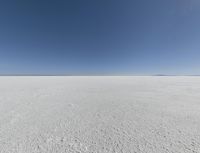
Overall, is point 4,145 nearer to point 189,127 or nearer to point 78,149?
point 78,149

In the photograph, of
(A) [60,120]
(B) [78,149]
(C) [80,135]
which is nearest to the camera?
(B) [78,149]

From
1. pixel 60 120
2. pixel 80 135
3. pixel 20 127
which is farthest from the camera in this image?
pixel 60 120

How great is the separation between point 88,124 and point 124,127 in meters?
1.01

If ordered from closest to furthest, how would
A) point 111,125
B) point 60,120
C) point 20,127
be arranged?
point 20,127 → point 111,125 → point 60,120

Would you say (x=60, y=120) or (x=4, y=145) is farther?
(x=60, y=120)

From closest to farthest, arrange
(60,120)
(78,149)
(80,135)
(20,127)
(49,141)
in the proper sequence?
(78,149)
(49,141)
(80,135)
(20,127)
(60,120)

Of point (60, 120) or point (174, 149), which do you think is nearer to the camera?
point (174, 149)

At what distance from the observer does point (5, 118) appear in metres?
3.17

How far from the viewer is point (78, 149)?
6.34ft

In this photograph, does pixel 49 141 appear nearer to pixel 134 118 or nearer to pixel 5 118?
pixel 5 118

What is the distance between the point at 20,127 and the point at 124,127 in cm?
278

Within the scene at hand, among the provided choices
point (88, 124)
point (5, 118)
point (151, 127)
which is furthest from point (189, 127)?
point (5, 118)

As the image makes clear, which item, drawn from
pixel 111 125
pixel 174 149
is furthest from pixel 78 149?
pixel 174 149

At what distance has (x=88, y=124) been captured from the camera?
2.91m
